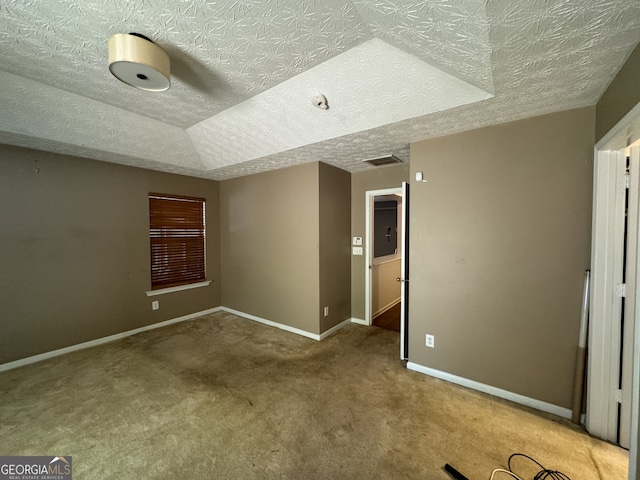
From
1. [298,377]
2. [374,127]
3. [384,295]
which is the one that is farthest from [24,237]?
[384,295]

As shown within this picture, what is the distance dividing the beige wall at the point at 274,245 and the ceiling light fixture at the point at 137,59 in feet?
6.32

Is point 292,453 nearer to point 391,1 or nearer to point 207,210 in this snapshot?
point 391,1

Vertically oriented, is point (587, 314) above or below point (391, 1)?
below

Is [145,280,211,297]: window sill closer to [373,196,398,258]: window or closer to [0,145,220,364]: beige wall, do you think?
[0,145,220,364]: beige wall

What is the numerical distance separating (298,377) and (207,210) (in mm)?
3265

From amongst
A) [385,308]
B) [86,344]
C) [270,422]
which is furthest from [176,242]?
[385,308]

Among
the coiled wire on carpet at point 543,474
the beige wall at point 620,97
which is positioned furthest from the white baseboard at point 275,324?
the beige wall at point 620,97

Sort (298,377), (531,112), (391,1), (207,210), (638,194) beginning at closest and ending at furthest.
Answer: (391,1), (638,194), (531,112), (298,377), (207,210)

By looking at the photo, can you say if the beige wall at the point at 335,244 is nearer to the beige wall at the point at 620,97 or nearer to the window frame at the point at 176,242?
the window frame at the point at 176,242

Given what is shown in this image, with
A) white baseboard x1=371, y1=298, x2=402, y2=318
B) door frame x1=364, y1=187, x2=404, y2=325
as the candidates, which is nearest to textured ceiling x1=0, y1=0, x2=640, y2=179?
door frame x1=364, y1=187, x2=404, y2=325

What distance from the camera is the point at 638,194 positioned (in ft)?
5.08

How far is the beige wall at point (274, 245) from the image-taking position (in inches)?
129

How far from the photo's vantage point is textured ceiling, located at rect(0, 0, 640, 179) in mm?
1142

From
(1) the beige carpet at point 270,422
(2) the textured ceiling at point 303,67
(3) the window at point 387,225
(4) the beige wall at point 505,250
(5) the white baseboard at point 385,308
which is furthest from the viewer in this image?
(3) the window at point 387,225
